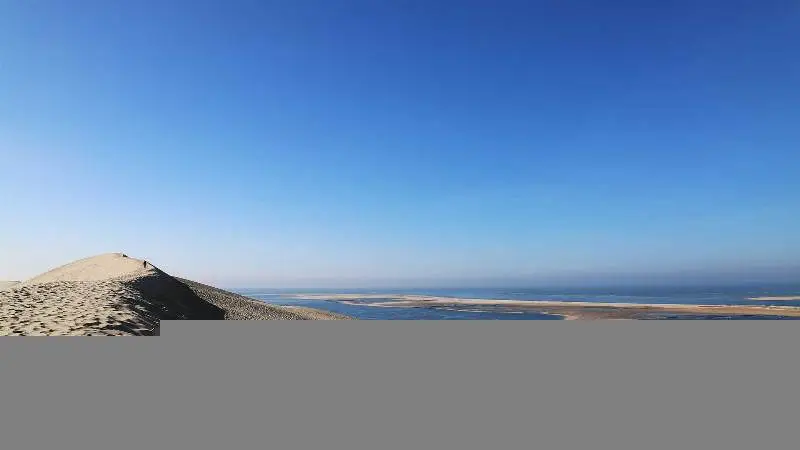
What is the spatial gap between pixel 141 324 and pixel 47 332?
2108 millimetres

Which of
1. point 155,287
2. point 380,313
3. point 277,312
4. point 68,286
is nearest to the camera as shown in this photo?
point 68,286

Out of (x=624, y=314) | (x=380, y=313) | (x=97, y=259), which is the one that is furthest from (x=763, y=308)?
(x=97, y=259)

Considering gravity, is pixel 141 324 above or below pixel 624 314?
above

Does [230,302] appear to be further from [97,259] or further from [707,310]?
[707,310]

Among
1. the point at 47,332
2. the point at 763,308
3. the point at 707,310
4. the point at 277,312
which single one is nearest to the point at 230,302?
the point at 277,312

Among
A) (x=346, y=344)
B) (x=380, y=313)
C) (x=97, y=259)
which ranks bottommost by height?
(x=380, y=313)

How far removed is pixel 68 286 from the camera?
16625 millimetres

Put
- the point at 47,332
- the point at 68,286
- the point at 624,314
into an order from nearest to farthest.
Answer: the point at 47,332 → the point at 68,286 → the point at 624,314

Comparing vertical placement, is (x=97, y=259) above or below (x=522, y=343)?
above

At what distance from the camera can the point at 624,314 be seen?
133 feet

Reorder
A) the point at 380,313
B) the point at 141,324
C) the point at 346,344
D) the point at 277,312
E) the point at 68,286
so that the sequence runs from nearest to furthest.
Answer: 1. the point at 346,344
2. the point at 141,324
3. the point at 68,286
4. the point at 277,312
5. the point at 380,313

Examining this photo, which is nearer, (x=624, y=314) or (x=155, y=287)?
(x=155, y=287)

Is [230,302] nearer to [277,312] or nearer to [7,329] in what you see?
[277,312]

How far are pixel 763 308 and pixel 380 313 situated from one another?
40.5 m
